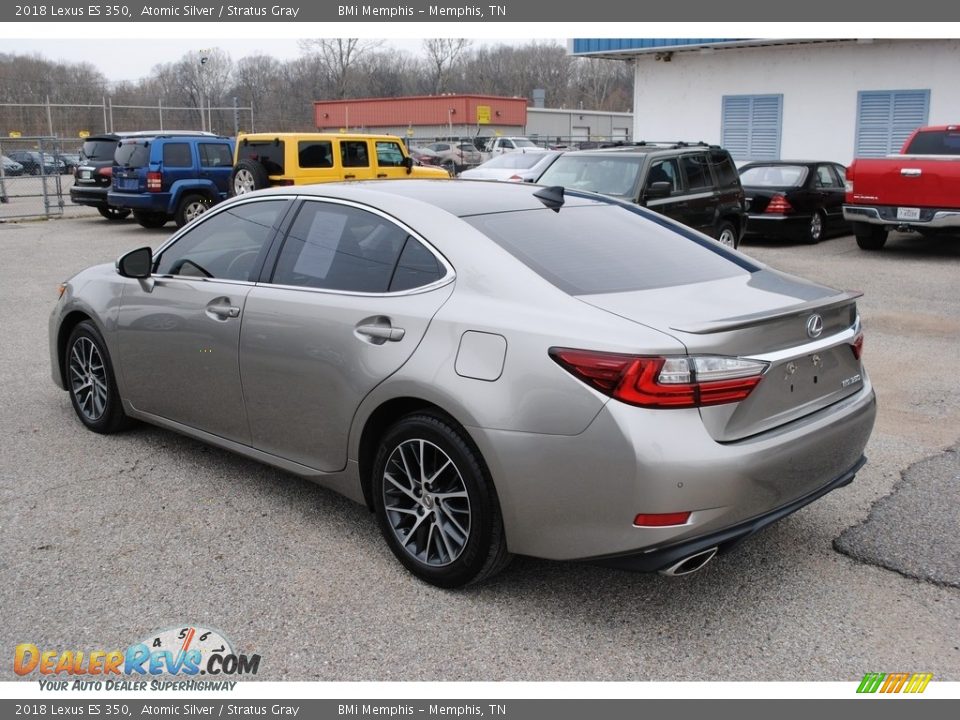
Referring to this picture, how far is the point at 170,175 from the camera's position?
17.8 metres

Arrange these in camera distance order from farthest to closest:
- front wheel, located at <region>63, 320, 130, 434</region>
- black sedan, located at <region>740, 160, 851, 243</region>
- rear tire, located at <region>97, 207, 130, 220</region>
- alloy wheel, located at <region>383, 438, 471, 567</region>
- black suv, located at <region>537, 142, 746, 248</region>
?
rear tire, located at <region>97, 207, 130, 220</region> < black sedan, located at <region>740, 160, 851, 243</region> < black suv, located at <region>537, 142, 746, 248</region> < front wheel, located at <region>63, 320, 130, 434</region> < alloy wheel, located at <region>383, 438, 471, 567</region>

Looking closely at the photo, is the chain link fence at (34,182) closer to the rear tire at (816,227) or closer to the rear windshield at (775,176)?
the rear windshield at (775,176)

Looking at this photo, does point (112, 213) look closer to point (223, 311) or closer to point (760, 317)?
point (223, 311)

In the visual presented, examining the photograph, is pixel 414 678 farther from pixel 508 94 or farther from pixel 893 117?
pixel 508 94

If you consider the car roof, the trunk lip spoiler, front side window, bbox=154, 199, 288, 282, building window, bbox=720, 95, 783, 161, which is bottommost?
the trunk lip spoiler

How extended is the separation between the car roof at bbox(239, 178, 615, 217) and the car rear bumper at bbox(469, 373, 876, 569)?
1226 mm

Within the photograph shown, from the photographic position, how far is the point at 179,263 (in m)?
5.02

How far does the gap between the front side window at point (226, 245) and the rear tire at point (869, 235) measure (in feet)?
39.5

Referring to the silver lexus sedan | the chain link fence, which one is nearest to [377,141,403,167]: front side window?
the chain link fence

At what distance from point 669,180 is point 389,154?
7711 mm

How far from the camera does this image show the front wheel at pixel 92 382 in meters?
5.47

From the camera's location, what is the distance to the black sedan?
598 inches

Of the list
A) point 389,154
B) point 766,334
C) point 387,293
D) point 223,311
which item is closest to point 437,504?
point 387,293

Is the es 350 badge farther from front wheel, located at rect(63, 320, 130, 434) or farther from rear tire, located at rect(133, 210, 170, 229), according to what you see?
rear tire, located at rect(133, 210, 170, 229)
